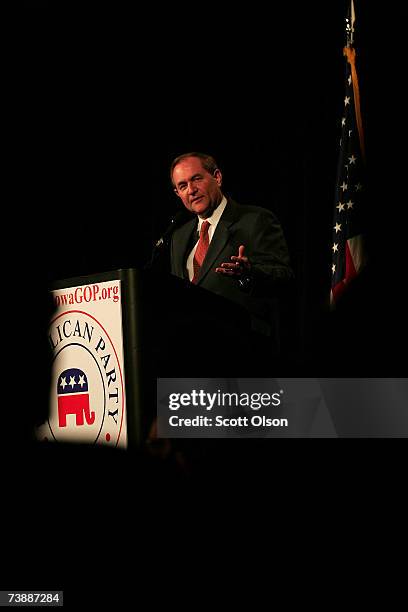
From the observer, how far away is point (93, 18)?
2836 mm

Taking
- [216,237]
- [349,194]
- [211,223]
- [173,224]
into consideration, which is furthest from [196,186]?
[349,194]

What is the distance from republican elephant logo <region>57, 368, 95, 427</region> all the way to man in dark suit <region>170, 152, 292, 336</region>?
74 centimetres

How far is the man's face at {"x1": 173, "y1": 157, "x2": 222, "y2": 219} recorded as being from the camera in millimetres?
2156

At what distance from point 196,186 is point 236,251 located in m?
0.36

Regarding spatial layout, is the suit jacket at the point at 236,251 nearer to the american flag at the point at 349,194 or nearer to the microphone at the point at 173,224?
the microphone at the point at 173,224

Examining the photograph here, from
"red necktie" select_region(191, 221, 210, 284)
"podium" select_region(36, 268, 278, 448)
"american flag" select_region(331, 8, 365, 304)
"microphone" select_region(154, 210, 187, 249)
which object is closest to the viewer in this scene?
"podium" select_region(36, 268, 278, 448)

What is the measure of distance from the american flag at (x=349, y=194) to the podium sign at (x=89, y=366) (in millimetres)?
1501

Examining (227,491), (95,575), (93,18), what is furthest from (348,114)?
(95,575)

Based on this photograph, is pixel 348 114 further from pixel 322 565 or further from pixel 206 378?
pixel 322 565

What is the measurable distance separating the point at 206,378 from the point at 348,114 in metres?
1.89

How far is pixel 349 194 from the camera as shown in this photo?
2609mm

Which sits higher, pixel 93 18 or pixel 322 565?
pixel 93 18

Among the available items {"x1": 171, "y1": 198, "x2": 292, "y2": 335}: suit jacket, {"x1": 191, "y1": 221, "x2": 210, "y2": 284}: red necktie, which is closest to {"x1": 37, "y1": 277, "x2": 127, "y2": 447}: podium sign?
{"x1": 171, "y1": 198, "x2": 292, "y2": 335}: suit jacket

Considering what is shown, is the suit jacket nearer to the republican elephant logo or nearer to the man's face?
the man's face
